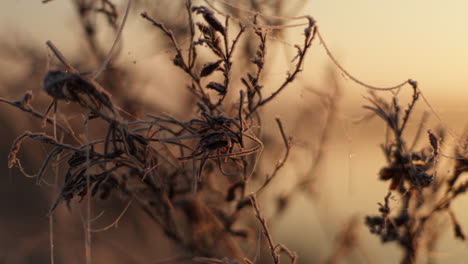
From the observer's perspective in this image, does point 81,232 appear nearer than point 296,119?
No

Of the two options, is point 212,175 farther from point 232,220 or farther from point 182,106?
point 182,106

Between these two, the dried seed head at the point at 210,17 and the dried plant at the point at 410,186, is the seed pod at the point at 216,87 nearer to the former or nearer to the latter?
the dried seed head at the point at 210,17

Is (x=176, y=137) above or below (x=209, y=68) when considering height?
below

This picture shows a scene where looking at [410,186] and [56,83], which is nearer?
[56,83]

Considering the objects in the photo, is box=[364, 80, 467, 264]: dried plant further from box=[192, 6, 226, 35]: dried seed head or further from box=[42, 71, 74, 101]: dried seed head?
box=[42, 71, 74, 101]: dried seed head

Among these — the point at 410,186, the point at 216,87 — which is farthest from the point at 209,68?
the point at 410,186

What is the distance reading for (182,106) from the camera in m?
1.50

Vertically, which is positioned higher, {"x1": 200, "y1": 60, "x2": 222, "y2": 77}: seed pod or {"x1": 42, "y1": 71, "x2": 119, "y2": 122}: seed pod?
{"x1": 200, "y1": 60, "x2": 222, "y2": 77}: seed pod

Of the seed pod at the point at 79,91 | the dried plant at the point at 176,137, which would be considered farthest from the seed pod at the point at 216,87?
the seed pod at the point at 79,91

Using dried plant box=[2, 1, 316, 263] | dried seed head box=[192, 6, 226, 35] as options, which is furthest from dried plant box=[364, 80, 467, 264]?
dried seed head box=[192, 6, 226, 35]

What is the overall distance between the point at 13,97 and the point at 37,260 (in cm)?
165

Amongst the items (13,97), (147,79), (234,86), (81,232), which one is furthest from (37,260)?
(234,86)

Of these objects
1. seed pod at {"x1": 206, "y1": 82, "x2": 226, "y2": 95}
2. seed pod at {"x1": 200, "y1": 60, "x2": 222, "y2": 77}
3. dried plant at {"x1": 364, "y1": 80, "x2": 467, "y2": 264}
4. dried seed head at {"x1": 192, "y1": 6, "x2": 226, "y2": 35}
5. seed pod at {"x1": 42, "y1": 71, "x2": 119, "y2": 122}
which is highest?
dried seed head at {"x1": 192, "y1": 6, "x2": 226, "y2": 35}

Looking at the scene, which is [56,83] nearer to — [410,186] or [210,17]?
[210,17]
